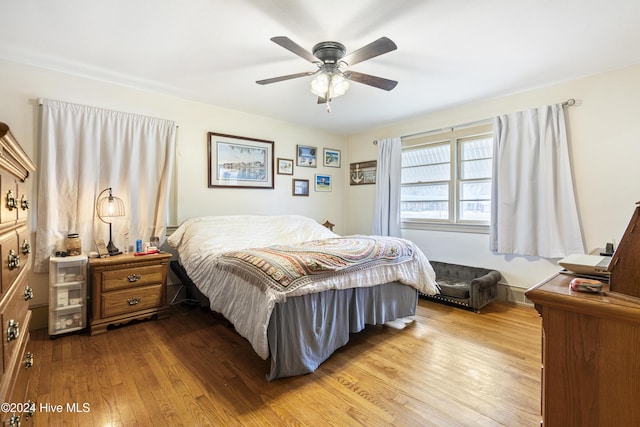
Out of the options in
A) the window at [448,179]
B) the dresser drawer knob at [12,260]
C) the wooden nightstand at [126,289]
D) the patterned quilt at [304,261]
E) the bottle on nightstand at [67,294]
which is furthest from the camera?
the window at [448,179]

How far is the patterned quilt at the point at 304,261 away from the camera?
190 centimetres

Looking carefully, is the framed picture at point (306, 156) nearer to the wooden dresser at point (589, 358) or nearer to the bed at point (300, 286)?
the bed at point (300, 286)

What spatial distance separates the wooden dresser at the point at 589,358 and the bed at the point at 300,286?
1.37 metres

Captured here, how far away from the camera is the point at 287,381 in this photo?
6.21ft

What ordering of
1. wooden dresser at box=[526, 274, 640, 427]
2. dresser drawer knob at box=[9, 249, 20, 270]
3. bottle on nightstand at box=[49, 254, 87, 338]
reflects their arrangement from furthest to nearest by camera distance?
bottle on nightstand at box=[49, 254, 87, 338] → dresser drawer knob at box=[9, 249, 20, 270] → wooden dresser at box=[526, 274, 640, 427]

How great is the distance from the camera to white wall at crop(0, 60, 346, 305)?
8.45 feet

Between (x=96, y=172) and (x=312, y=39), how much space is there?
2.43 metres

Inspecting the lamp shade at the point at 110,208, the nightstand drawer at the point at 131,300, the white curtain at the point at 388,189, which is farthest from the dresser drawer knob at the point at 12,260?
the white curtain at the point at 388,189

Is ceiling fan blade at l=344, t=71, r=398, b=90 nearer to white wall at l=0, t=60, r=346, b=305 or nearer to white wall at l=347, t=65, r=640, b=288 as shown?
white wall at l=347, t=65, r=640, b=288

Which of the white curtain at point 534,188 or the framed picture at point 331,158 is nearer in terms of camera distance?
the white curtain at point 534,188

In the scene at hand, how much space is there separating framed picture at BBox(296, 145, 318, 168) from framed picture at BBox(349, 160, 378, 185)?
759 mm

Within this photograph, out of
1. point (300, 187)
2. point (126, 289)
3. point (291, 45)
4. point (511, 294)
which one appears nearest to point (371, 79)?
point (291, 45)

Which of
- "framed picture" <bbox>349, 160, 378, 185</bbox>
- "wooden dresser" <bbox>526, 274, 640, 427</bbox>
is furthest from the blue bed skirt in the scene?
"framed picture" <bbox>349, 160, 378, 185</bbox>

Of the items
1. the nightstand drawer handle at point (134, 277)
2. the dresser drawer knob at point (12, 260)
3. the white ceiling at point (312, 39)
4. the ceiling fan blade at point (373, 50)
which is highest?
the white ceiling at point (312, 39)
